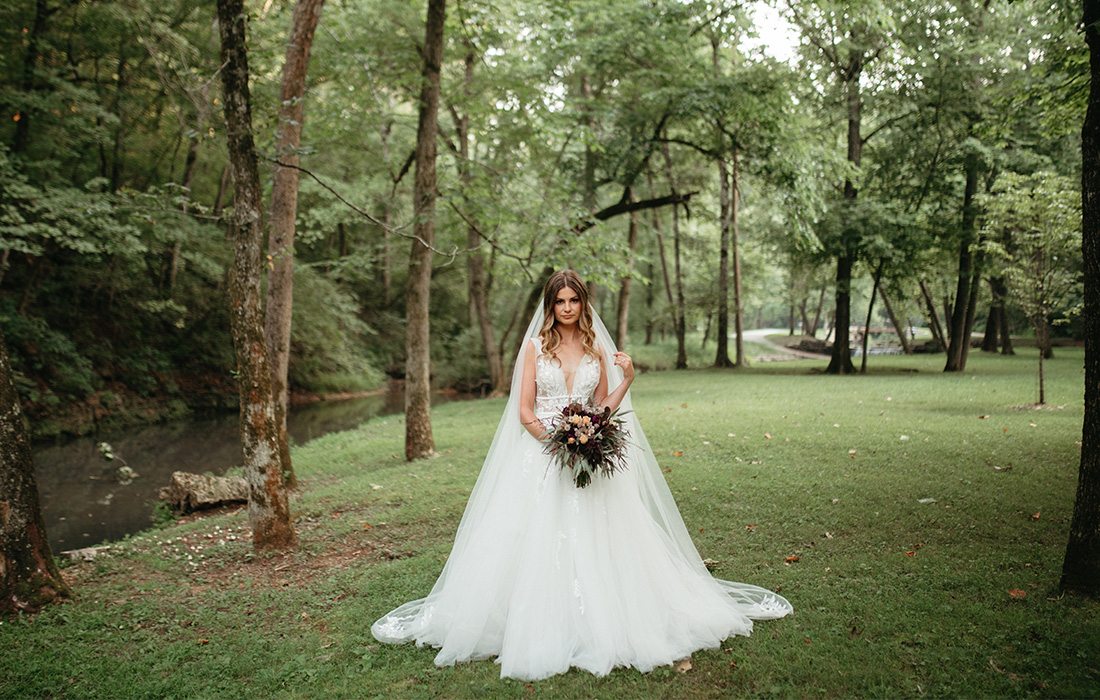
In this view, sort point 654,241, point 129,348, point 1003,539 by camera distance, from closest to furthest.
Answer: point 1003,539
point 129,348
point 654,241

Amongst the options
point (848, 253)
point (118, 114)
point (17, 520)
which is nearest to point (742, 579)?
point (17, 520)

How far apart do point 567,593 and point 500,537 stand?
0.65 meters

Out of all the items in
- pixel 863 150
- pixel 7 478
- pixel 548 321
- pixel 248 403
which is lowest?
pixel 7 478

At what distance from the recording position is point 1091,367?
15.3 ft

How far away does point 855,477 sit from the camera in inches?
344

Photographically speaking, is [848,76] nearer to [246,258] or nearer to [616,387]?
[616,387]

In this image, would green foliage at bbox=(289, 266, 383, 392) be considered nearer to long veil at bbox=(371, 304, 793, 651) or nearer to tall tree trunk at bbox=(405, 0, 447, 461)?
tall tree trunk at bbox=(405, 0, 447, 461)

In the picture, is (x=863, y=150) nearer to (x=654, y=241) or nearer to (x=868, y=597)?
(x=654, y=241)

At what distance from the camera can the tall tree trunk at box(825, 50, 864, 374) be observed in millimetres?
21812

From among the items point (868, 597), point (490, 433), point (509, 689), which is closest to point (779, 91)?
point (490, 433)

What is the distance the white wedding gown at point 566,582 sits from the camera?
4.41 m

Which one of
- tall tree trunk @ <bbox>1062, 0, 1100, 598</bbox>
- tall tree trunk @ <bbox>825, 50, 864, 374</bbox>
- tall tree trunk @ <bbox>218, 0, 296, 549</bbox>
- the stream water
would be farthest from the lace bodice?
tall tree trunk @ <bbox>825, 50, 864, 374</bbox>

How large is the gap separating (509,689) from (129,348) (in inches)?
905

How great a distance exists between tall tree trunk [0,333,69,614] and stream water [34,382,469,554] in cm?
464
